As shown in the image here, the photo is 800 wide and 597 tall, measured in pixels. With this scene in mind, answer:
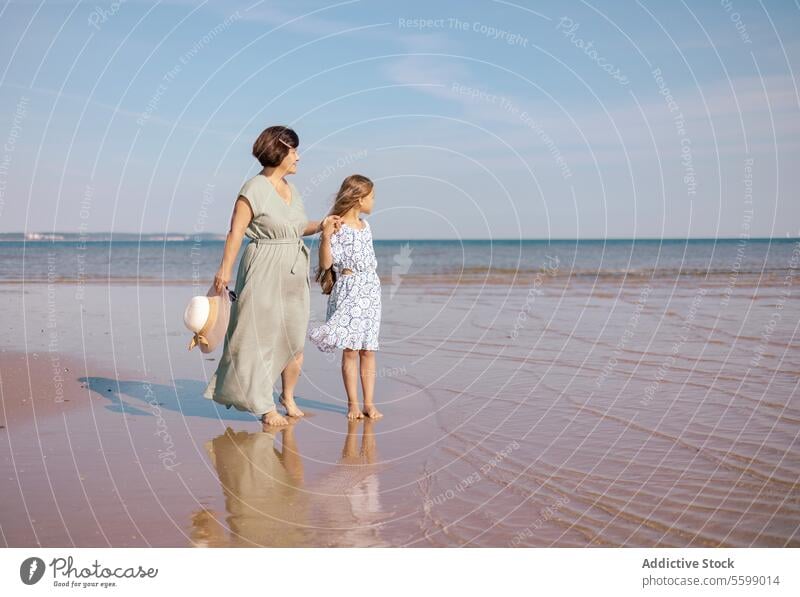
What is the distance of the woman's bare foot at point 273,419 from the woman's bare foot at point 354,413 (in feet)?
1.72

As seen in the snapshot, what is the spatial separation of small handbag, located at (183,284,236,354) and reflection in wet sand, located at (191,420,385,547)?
878 mm

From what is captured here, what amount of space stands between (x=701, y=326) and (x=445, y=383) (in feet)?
19.9

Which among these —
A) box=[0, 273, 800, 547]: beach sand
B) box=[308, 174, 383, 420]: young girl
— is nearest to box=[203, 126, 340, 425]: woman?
box=[308, 174, 383, 420]: young girl

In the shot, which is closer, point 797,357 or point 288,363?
point 288,363

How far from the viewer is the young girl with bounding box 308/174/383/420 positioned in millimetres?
7426

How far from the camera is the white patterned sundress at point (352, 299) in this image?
24.5 feet

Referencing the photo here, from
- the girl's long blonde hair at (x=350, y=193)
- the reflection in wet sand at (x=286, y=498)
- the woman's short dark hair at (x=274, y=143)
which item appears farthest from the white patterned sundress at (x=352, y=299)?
the reflection in wet sand at (x=286, y=498)

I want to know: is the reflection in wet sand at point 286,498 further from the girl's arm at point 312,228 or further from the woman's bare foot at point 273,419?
the girl's arm at point 312,228

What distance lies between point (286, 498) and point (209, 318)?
2.37 meters

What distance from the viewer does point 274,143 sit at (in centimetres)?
711

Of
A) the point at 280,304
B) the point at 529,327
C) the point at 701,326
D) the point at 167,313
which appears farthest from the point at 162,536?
the point at 167,313

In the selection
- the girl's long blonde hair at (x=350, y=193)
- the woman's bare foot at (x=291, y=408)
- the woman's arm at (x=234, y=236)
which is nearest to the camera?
the woman's arm at (x=234, y=236)
